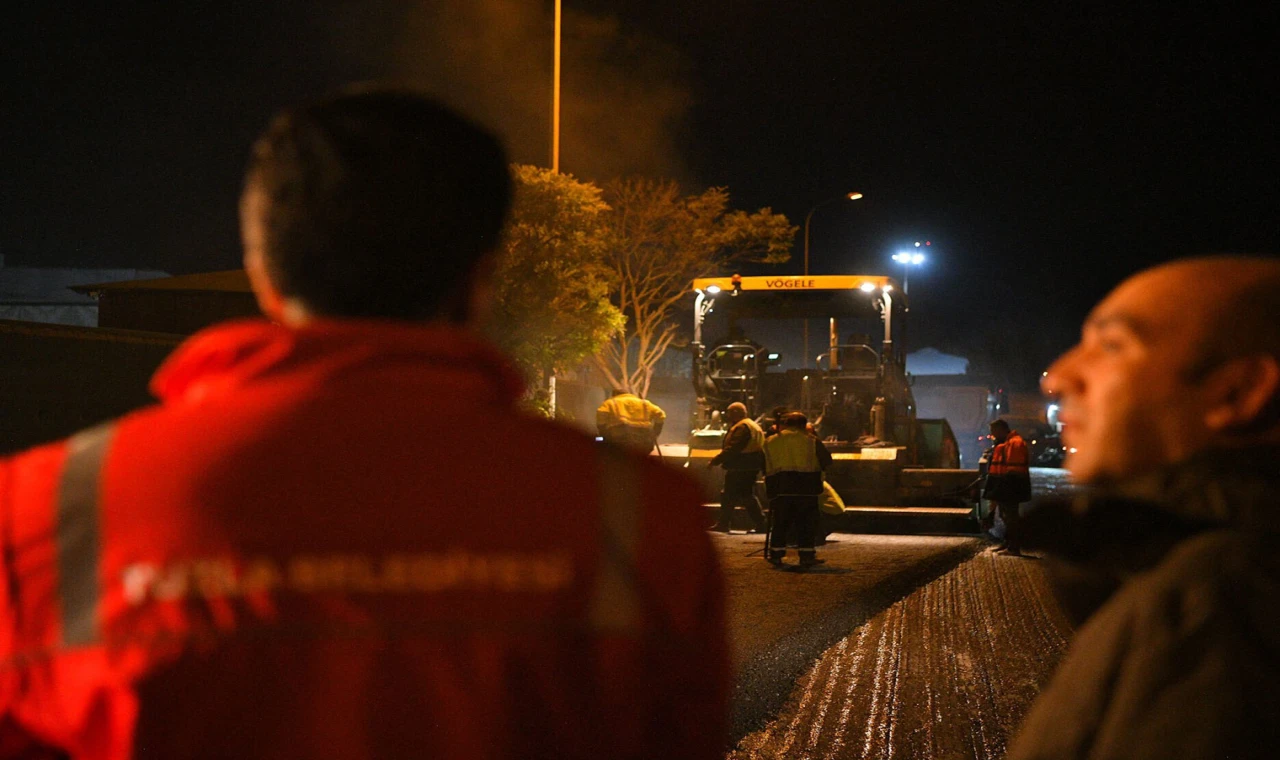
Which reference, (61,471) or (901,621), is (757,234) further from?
(61,471)

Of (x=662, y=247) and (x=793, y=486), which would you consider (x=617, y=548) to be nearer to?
(x=793, y=486)

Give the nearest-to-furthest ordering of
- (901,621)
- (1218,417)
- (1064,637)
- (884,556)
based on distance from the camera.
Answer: (1218,417), (1064,637), (901,621), (884,556)

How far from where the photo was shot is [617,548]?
121cm

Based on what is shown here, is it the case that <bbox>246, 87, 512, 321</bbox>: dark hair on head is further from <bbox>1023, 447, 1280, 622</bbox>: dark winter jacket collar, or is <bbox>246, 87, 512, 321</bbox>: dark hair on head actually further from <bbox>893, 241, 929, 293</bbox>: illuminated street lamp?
<bbox>893, 241, 929, 293</bbox>: illuminated street lamp

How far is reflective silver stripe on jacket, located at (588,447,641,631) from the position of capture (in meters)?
1.21

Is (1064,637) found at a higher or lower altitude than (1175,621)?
lower

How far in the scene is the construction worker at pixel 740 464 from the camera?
14.8 metres

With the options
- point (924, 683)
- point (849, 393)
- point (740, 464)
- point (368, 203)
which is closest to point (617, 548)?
point (368, 203)

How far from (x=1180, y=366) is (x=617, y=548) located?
0.71 meters

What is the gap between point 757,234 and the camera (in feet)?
107

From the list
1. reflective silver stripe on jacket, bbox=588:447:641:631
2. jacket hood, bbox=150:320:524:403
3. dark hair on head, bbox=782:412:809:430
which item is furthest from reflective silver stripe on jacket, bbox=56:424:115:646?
dark hair on head, bbox=782:412:809:430

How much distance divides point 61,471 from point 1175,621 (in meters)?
1.12

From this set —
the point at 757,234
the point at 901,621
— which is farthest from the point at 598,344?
the point at 901,621

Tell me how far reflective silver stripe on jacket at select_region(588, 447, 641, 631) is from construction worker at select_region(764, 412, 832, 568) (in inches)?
437
